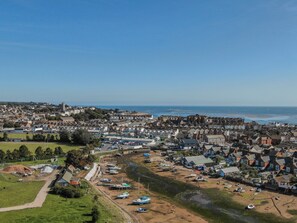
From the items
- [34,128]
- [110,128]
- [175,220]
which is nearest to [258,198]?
[175,220]

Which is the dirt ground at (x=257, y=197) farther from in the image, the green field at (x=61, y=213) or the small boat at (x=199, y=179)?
the green field at (x=61, y=213)

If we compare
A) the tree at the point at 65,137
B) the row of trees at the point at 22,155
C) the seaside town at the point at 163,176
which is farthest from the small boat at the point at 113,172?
the tree at the point at 65,137

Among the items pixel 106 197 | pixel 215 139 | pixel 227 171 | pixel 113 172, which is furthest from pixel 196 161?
pixel 215 139

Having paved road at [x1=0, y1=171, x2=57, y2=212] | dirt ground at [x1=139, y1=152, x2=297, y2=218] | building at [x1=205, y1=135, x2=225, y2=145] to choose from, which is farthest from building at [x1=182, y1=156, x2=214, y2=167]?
paved road at [x1=0, y1=171, x2=57, y2=212]

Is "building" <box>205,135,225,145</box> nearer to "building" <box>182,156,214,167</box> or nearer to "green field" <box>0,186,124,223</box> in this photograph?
"building" <box>182,156,214,167</box>

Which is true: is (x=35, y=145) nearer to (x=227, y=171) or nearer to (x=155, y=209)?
(x=227, y=171)

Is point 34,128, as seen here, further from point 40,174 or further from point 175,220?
point 175,220
